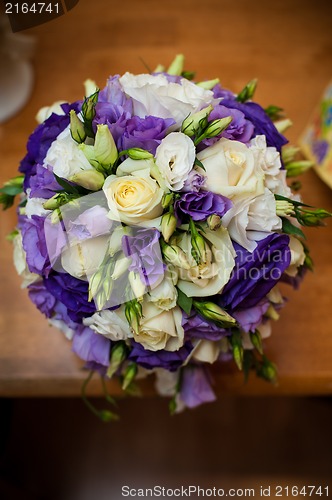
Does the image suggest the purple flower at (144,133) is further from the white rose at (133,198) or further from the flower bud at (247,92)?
the flower bud at (247,92)

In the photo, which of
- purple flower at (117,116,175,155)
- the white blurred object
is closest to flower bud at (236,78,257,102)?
purple flower at (117,116,175,155)

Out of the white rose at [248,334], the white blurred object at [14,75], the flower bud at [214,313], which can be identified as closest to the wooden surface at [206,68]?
the white blurred object at [14,75]

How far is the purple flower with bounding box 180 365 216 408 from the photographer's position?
0.61 metres

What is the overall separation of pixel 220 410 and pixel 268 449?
0.40 ft

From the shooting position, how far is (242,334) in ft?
1.78

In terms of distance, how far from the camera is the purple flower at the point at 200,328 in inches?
18.8

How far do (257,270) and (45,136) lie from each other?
25 centimetres

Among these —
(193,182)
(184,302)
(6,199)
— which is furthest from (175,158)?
(6,199)

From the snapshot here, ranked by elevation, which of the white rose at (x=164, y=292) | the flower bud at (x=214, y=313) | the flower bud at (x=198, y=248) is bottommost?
the flower bud at (x=214, y=313)

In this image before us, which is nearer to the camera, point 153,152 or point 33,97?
point 153,152

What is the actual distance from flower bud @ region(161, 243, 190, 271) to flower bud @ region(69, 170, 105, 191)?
0.26 feet

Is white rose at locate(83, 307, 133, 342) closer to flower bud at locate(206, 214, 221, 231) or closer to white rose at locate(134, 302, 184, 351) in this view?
white rose at locate(134, 302, 184, 351)

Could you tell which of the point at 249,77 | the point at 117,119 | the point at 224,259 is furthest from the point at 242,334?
the point at 249,77

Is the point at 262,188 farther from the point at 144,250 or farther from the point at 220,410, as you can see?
the point at 220,410
